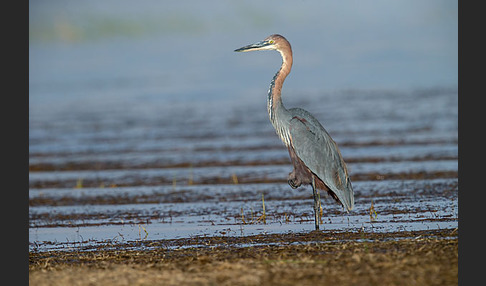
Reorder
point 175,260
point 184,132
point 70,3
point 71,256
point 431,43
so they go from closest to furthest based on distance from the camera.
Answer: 1. point 175,260
2. point 71,256
3. point 184,132
4. point 431,43
5. point 70,3

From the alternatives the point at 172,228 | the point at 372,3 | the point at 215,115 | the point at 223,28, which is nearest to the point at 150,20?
the point at 223,28

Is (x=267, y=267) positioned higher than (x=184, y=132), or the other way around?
(x=184, y=132)

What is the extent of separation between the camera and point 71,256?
8625 mm

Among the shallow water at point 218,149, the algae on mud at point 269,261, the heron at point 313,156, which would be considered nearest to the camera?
the algae on mud at point 269,261

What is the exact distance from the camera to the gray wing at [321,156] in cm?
1005

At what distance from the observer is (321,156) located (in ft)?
33.1

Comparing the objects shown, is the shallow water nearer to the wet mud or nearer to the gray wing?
the wet mud

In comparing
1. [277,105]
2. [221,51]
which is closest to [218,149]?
[277,105]

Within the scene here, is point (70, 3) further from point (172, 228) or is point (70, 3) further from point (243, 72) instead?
point (172, 228)

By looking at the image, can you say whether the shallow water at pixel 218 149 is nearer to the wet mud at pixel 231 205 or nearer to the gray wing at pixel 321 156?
the wet mud at pixel 231 205

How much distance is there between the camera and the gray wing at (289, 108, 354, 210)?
396 inches

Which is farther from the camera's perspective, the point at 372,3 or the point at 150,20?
the point at 372,3

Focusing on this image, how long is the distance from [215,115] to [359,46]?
1985cm

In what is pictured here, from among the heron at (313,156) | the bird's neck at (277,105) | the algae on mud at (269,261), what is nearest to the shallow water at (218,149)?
the heron at (313,156)
